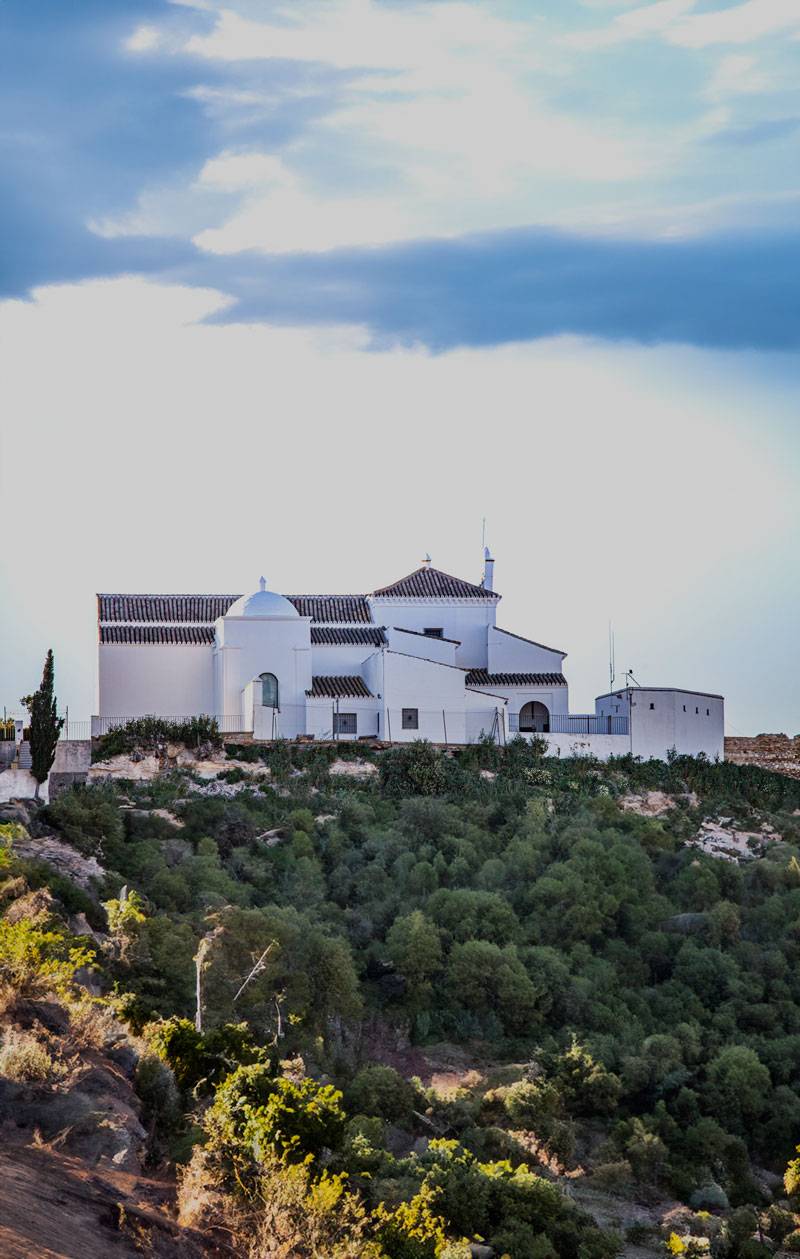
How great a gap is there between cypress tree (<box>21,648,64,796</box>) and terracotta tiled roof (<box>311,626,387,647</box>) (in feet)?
26.1

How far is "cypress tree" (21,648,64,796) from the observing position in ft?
106

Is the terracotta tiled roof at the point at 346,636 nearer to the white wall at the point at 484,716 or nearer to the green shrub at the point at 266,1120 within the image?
the white wall at the point at 484,716

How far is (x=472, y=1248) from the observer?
1744 cm

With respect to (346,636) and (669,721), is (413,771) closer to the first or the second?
(346,636)

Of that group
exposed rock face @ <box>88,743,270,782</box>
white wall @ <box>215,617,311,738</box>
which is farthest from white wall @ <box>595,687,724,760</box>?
exposed rock face @ <box>88,743,270,782</box>

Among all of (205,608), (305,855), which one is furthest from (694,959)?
(205,608)

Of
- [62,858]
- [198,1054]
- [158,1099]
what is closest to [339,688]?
[62,858]

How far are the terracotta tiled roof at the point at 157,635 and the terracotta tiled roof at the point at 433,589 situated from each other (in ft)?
16.8

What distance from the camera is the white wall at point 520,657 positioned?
40.4 meters

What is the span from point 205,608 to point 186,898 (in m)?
14.0

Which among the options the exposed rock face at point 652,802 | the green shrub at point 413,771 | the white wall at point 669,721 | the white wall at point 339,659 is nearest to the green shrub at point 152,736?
the green shrub at point 413,771

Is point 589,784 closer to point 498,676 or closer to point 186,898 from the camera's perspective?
point 498,676

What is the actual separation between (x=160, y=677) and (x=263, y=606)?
11.0 feet

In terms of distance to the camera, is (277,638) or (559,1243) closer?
(559,1243)
